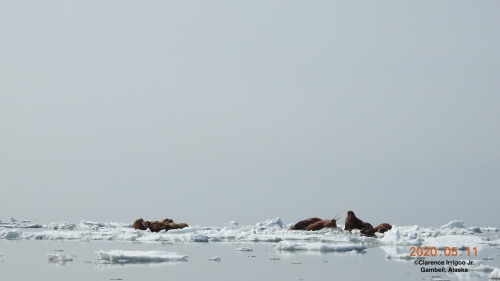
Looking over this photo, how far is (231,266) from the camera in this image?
12.2 m

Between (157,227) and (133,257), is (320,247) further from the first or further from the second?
(157,227)

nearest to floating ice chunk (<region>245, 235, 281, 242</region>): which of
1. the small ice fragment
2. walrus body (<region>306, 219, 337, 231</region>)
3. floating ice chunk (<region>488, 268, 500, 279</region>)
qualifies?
walrus body (<region>306, 219, 337, 231</region>)

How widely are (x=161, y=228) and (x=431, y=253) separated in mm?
13510

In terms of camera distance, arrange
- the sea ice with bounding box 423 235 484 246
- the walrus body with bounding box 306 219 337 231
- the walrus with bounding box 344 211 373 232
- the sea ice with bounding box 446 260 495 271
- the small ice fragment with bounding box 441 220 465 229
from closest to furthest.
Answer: the sea ice with bounding box 446 260 495 271 → the sea ice with bounding box 423 235 484 246 → the walrus with bounding box 344 211 373 232 → the walrus body with bounding box 306 219 337 231 → the small ice fragment with bounding box 441 220 465 229

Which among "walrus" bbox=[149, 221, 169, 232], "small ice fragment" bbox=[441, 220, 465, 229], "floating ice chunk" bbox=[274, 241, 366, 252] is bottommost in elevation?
"floating ice chunk" bbox=[274, 241, 366, 252]

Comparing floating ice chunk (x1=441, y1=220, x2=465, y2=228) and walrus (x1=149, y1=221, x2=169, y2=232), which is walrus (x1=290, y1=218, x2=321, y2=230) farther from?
floating ice chunk (x1=441, y1=220, x2=465, y2=228)

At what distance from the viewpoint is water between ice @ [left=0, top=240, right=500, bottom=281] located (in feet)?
34.8

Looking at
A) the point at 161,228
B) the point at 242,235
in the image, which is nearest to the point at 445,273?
the point at 242,235

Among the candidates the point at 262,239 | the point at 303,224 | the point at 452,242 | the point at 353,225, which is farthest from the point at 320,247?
the point at 303,224

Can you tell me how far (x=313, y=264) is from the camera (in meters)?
12.6

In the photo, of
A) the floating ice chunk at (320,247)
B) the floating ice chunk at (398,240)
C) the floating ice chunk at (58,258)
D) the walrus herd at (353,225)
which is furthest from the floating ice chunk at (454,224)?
the floating ice chunk at (58,258)

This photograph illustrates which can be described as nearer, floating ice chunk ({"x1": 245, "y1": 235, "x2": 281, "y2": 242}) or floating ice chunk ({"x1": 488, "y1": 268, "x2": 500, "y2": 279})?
floating ice chunk ({"x1": 488, "y1": 268, "x2": 500, "y2": 279})

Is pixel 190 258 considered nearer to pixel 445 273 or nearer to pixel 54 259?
pixel 54 259

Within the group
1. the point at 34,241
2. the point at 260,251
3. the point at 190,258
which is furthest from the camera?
the point at 34,241
